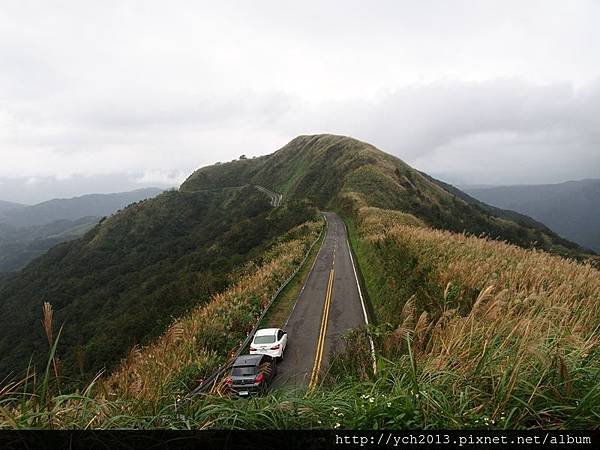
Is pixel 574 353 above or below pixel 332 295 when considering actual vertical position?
above

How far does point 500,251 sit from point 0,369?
64013 mm

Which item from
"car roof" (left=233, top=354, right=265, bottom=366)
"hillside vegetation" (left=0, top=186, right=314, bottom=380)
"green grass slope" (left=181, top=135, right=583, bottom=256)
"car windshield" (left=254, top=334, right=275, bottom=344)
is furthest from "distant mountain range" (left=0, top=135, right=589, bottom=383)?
"car windshield" (left=254, top=334, right=275, bottom=344)

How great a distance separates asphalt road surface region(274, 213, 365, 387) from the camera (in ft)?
45.0

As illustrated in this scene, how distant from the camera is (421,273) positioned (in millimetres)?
12875

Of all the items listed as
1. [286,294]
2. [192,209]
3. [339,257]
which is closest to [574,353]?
[286,294]

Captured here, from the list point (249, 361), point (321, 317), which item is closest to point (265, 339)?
point (249, 361)

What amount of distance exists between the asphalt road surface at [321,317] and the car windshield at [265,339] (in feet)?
3.34

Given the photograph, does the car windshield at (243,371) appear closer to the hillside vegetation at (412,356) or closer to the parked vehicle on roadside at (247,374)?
the parked vehicle on roadside at (247,374)

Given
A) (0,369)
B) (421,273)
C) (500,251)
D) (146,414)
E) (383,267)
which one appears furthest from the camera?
(0,369)

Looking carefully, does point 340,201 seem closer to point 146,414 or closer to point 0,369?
point 0,369

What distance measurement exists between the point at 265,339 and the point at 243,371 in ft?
11.5

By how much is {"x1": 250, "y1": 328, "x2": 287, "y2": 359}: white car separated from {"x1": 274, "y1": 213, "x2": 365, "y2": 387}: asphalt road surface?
0.60 meters

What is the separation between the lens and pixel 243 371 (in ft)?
35.4

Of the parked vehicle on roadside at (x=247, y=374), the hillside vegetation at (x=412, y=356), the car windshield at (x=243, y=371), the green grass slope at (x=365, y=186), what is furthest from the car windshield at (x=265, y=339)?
the green grass slope at (x=365, y=186)
